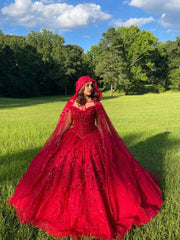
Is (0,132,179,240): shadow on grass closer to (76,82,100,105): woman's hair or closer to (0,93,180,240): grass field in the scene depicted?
(0,93,180,240): grass field

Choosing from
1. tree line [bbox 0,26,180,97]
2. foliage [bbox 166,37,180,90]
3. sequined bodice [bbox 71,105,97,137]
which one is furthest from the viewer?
foliage [bbox 166,37,180,90]

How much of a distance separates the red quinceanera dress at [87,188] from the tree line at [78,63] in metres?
38.5

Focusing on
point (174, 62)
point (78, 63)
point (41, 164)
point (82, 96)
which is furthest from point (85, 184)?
point (174, 62)

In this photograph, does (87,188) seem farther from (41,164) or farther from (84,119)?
(84,119)

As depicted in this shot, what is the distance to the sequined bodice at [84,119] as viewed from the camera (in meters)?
3.15

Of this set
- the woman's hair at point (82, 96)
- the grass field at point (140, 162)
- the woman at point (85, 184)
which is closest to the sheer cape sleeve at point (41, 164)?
the woman at point (85, 184)

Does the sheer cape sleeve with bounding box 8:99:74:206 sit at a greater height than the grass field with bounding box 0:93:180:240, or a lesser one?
greater

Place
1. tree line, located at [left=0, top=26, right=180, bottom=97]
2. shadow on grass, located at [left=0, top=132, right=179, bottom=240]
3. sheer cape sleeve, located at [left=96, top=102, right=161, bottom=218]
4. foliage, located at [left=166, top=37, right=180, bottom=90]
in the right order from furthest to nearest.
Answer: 1. foliage, located at [left=166, top=37, right=180, bottom=90]
2. tree line, located at [left=0, top=26, right=180, bottom=97]
3. sheer cape sleeve, located at [left=96, top=102, right=161, bottom=218]
4. shadow on grass, located at [left=0, top=132, right=179, bottom=240]

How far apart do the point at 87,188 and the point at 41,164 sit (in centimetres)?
93

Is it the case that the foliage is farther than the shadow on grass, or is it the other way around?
the foliage

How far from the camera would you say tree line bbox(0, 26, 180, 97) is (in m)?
40.1

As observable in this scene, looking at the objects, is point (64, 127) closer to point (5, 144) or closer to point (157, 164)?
point (157, 164)

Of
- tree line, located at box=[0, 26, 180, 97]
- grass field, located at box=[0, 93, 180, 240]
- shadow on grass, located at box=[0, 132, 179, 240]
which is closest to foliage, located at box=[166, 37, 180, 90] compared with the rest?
tree line, located at box=[0, 26, 180, 97]

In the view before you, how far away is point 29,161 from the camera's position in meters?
4.78
